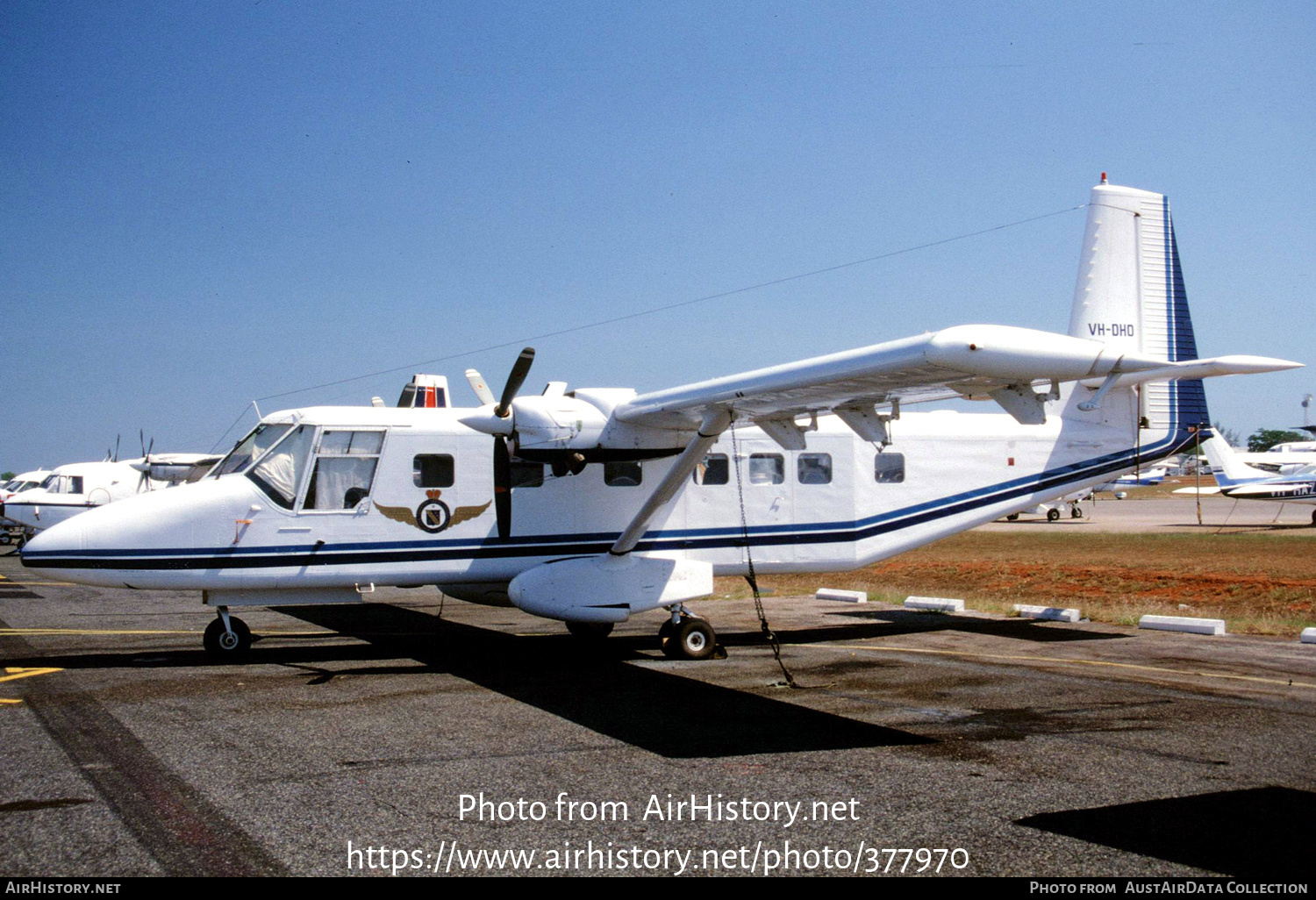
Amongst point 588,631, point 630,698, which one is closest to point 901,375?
point 630,698

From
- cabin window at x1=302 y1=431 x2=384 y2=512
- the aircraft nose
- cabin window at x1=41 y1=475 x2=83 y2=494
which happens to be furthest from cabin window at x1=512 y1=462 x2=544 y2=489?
cabin window at x1=41 y1=475 x2=83 y2=494

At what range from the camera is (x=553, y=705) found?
970 centimetres

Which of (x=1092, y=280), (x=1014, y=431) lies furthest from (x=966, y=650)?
(x=1092, y=280)

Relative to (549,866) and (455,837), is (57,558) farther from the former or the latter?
(549,866)

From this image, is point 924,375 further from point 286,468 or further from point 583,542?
point 286,468

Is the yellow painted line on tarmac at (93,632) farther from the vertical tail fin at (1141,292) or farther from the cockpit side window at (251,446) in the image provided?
the vertical tail fin at (1141,292)

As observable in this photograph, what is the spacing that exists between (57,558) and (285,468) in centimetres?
274

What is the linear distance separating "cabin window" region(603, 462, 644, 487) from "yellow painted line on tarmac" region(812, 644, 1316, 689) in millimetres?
3577

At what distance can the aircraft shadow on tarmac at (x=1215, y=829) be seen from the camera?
536cm

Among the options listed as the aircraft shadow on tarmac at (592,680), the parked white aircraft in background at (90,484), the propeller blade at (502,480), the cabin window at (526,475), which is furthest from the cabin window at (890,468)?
the parked white aircraft in background at (90,484)

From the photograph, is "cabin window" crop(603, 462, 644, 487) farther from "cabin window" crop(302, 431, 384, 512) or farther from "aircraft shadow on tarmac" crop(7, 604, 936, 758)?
"cabin window" crop(302, 431, 384, 512)

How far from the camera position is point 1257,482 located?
48.5 meters

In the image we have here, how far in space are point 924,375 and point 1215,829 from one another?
3.97 meters

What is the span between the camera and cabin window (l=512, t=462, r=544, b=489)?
13.2 m
